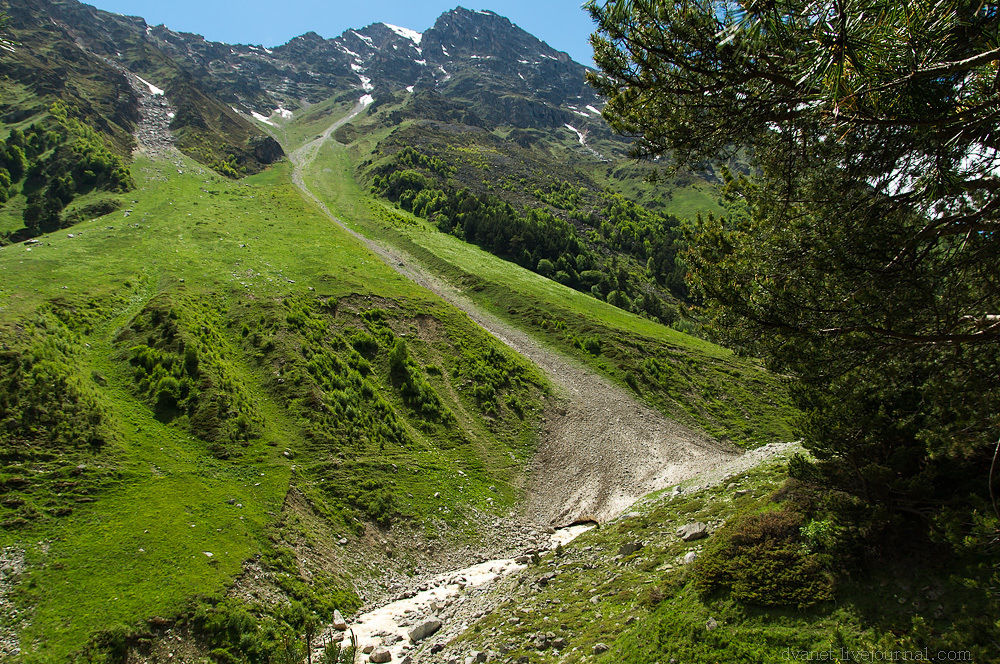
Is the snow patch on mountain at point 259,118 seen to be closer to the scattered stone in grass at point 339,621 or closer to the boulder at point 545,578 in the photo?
the scattered stone in grass at point 339,621

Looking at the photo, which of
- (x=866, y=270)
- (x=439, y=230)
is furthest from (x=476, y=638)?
(x=439, y=230)

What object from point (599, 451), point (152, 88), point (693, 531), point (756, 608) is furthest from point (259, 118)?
point (756, 608)

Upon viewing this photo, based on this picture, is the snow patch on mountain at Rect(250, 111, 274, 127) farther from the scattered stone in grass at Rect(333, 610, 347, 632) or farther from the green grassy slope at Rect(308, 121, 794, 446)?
the scattered stone in grass at Rect(333, 610, 347, 632)

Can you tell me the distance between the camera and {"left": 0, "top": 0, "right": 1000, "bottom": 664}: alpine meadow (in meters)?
7.01

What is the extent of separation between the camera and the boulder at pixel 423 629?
13.8 m

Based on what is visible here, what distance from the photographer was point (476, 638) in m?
12.5

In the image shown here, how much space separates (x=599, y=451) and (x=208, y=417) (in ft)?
68.5

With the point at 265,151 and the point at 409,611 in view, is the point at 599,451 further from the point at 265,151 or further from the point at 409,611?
the point at 265,151

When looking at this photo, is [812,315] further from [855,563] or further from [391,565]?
[391,565]

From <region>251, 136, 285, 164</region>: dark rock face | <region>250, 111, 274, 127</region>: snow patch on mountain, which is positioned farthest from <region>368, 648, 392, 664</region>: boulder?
<region>250, 111, 274, 127</region>: snow patch on mountain

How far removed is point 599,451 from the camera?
2820cm

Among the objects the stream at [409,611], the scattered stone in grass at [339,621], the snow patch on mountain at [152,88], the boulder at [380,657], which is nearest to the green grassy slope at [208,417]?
the scattered stone in grass at [339,621]

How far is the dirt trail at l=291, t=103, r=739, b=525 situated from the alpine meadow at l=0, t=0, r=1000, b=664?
22 centimetres

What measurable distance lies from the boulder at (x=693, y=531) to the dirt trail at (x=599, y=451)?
782 cm
